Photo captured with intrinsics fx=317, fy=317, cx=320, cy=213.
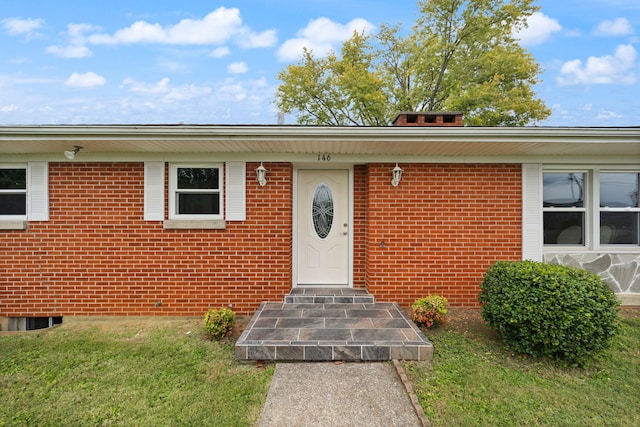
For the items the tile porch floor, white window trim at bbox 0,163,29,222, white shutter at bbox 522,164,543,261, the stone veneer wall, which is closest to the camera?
the tile porch floor

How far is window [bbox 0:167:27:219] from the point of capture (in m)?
5.22

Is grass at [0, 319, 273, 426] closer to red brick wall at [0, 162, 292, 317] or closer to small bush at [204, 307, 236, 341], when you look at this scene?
small bush at [204, 307, 236, 341]

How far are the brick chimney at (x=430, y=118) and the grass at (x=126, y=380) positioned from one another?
4737mm

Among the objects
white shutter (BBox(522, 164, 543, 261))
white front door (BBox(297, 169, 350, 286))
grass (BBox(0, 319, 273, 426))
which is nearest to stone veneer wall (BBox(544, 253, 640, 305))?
white shutter (BBox(522, 164, 543, 261))

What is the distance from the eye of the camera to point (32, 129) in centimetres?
430

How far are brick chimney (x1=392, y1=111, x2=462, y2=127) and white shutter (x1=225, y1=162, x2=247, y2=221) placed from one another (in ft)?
9.96

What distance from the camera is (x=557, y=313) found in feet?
11.6

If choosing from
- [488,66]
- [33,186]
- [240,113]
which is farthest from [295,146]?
[488,66]

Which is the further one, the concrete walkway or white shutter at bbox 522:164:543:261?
white shutter at bbox 522:164:543:261

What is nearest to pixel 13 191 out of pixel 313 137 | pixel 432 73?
pixel 313 137

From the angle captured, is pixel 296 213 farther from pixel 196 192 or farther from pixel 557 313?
pixel 557 313

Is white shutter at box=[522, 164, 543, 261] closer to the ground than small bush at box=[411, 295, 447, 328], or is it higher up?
higher up

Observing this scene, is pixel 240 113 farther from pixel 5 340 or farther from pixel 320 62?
pixel 5 340

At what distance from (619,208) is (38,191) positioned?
988cm
